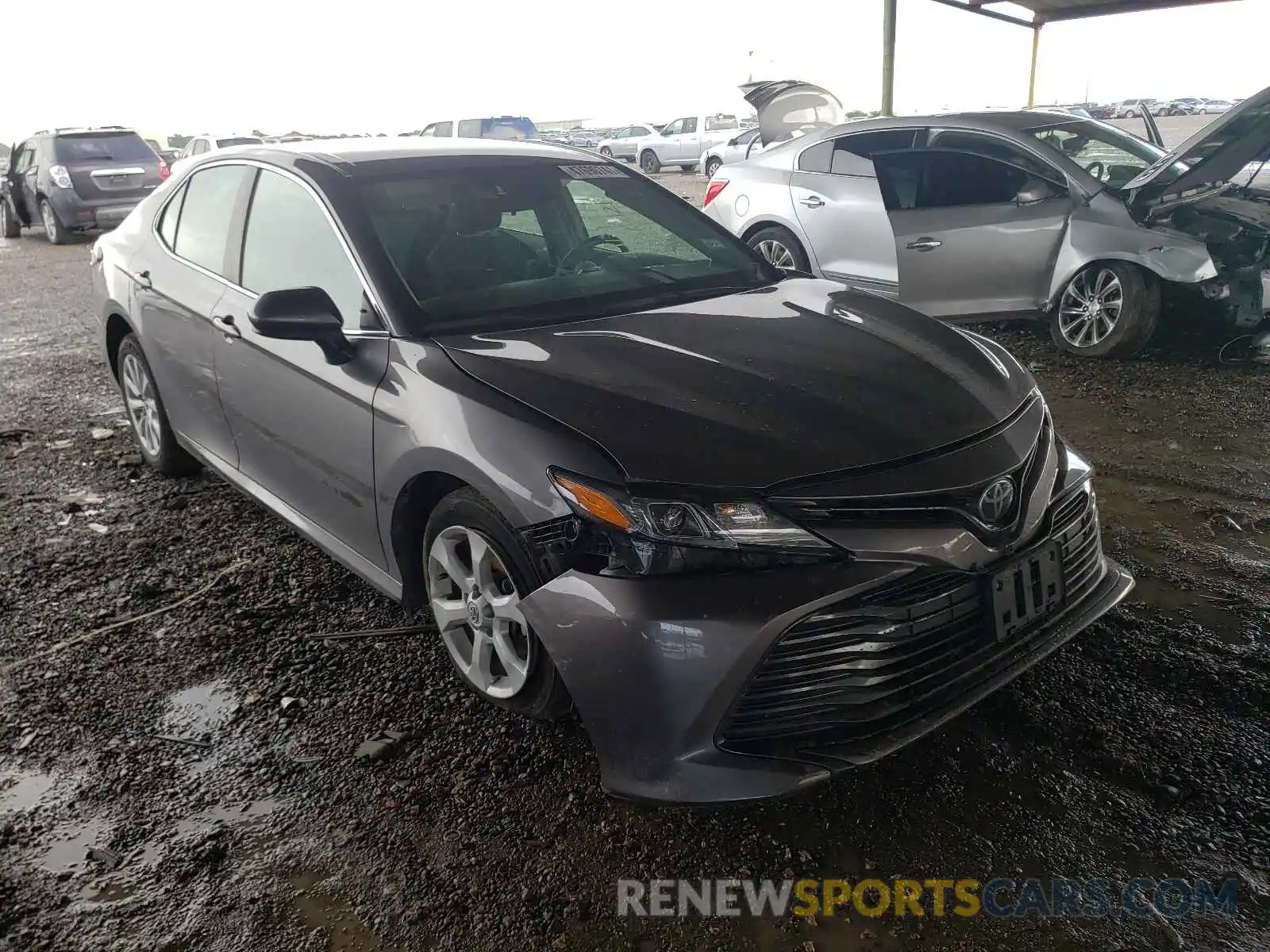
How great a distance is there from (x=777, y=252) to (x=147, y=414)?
4396mm

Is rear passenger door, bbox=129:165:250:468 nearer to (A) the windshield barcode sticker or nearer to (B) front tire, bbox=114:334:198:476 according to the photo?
(B) front tire, bbox=114:334:198:476

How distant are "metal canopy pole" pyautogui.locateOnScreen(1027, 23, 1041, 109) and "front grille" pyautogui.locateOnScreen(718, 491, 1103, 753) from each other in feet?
53.8

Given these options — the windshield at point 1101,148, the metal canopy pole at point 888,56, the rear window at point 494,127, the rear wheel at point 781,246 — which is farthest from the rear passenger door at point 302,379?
the rear window at point 494,127

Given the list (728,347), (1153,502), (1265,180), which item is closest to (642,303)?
(728,347)

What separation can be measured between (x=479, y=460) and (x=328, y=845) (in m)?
0.98

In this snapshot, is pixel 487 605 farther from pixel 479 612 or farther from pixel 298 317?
pixel 298 317

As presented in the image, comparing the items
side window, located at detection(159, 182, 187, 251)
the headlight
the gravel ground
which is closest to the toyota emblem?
the headlight

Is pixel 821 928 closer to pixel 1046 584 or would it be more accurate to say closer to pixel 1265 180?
pixel 1046 584

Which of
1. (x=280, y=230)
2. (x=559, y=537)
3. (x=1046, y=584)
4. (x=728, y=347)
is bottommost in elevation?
(x=1046, y=584)

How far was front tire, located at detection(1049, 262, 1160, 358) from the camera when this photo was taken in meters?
5.90

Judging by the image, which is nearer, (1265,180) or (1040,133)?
(1040,133)

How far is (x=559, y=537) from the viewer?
2.18 meters

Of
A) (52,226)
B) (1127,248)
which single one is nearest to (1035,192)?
(1127,248)

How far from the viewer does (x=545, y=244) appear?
10.7 feet
